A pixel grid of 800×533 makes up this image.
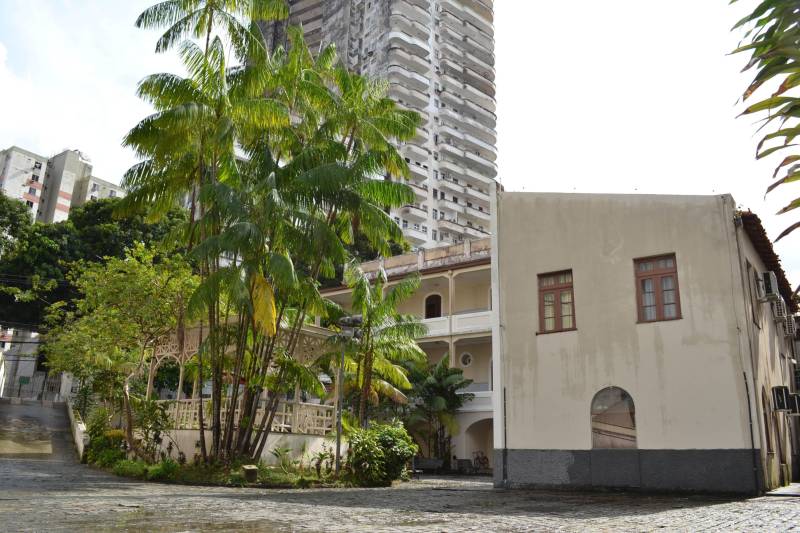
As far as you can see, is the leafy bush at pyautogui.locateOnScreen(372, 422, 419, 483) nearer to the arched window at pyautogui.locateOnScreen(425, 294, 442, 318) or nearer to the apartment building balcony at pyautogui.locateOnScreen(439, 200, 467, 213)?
the arched window at pyautogui.locateOnScreen(425, 294, 442, 318)

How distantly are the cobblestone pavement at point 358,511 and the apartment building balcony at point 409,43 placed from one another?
6417cm

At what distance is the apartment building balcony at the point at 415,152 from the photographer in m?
68.8

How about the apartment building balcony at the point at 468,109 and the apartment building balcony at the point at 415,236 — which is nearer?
the apartment building balcony at the point at 415,236

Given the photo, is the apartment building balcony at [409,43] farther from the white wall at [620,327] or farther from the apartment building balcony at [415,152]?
the white wall at [620,327]

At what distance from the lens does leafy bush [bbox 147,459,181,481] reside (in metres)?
15.3

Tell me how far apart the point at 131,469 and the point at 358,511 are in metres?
9.69

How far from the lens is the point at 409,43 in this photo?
71625mm

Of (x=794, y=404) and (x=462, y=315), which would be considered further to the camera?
(x=462, y=315)

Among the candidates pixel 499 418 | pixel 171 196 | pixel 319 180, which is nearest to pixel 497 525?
pixel 499 418

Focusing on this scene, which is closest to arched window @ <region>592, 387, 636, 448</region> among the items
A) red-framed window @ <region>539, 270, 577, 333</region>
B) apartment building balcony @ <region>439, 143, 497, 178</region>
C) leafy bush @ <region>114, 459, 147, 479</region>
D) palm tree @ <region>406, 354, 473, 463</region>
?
red-framed window @ <region>539, 270, 577, 333</region>

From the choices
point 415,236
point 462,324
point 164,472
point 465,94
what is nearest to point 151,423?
point 164,472

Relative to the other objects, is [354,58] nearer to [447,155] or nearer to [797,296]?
[447,155]

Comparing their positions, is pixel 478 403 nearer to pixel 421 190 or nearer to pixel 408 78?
pixel 421 190

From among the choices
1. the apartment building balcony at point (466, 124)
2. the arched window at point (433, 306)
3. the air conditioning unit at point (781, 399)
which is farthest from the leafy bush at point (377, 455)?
the apartment building balcony at point (466, 124)
